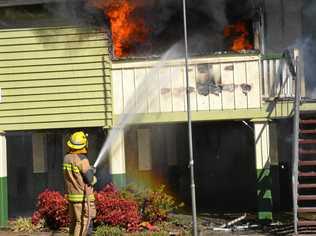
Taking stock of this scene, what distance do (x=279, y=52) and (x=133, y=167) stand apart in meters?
4.49

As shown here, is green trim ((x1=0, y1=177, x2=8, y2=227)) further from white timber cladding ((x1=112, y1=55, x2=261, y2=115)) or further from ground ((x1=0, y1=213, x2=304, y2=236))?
white timber cladding ((x1=112, y1=55, x2=261, y2=115))

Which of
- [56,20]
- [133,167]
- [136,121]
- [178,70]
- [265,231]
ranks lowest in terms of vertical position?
[265,231]

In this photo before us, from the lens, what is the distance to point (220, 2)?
47.8 ft

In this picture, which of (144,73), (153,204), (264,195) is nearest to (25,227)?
(153,204)

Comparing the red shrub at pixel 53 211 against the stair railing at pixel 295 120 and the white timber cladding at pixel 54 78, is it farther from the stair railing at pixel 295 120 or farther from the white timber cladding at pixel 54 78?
the stair railing at pixel 295 120

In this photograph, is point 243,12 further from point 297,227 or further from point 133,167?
point 297,227

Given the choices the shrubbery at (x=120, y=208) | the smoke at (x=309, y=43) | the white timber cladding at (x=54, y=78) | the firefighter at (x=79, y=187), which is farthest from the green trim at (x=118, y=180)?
the smoke at (x=309, y=43)

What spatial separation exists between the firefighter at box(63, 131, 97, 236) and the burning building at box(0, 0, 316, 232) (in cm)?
418

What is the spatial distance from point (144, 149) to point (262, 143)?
10.9 ft

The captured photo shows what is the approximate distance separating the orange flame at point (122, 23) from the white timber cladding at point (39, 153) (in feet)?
11.5

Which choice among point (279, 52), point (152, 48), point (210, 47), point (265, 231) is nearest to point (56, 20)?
point (152, 48)

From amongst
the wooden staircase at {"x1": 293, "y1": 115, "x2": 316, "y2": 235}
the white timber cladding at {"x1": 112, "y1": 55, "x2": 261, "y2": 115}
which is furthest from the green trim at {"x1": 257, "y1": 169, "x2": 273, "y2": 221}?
the white timber cladding at {"x1": 112, "y1": 55, "x2": 261, "y2": 115}

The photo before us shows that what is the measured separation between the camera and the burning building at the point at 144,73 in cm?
1313

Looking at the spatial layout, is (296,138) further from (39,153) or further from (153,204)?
(39,153)
